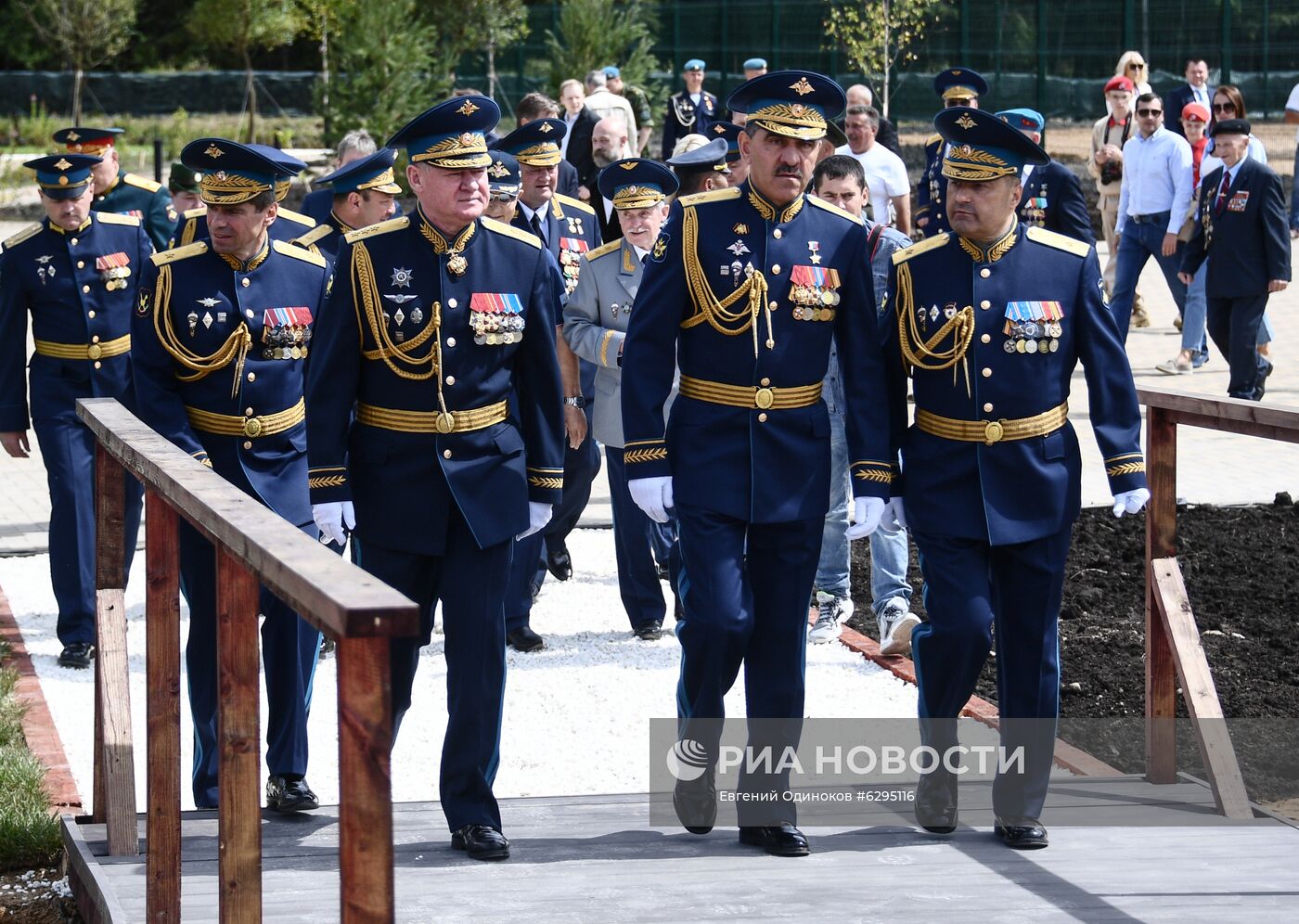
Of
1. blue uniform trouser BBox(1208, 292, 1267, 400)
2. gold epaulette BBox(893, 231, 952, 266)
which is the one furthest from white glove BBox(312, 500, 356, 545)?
blue uniform trouser BBox(1208, 292, 1267, 400)

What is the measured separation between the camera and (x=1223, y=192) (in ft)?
43.0

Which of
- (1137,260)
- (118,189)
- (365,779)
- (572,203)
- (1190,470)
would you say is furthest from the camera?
(1137,260)

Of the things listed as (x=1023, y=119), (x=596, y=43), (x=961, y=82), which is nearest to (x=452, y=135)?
(x=1023, y=119)

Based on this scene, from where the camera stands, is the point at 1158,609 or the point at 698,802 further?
the point at 1158,609

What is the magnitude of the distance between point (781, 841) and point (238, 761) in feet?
5.98

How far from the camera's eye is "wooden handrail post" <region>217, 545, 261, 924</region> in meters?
3.68

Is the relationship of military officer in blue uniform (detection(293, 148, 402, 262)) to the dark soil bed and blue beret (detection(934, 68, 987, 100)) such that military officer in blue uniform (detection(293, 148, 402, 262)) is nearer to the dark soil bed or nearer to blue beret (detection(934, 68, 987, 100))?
the dark soil bed

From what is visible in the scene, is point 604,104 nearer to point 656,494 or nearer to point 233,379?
point 233,379

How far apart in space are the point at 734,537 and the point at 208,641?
5.33 feet

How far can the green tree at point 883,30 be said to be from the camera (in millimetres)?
25156

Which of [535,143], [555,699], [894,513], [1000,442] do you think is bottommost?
[555,699]

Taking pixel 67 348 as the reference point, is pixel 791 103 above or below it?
above

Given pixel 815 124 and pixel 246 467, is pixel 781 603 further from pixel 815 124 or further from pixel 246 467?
pixel 246 467

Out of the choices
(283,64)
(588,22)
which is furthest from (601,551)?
(283,64)
